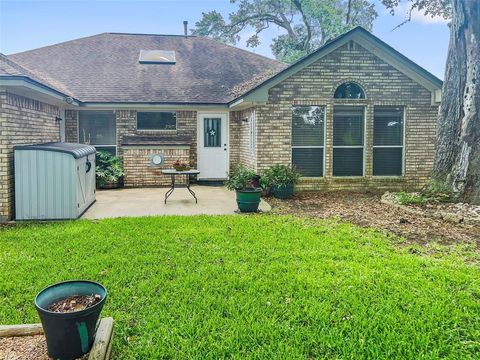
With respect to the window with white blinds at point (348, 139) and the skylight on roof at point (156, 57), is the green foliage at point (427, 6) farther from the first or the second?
the skylight on roof at point (156, 57)

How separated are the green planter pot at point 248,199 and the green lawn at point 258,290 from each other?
5.56 ft

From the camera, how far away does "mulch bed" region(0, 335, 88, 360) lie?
2734mm

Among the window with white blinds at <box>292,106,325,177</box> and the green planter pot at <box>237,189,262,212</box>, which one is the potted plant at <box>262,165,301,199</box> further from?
the green planter pot at <box>237,189,262,212</box>

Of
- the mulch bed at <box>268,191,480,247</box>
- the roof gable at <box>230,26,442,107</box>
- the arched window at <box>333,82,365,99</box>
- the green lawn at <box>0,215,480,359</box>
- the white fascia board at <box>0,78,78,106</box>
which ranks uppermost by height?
the roof gable at <box>230,26,442,107</box>

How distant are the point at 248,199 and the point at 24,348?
5.61m

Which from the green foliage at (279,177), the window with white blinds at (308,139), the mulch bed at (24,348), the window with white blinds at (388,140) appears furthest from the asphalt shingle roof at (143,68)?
the mulch bed at (24,348)

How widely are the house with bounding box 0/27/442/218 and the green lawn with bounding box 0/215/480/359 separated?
10.4 feet

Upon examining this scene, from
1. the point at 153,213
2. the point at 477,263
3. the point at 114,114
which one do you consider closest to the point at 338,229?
the point at 477,263

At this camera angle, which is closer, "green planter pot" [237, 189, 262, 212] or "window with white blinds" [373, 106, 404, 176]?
"green planter pot" [237, 189, 262, 212]

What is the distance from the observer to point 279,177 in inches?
391

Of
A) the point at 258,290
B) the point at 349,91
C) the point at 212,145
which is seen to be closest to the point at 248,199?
the point at 258,290

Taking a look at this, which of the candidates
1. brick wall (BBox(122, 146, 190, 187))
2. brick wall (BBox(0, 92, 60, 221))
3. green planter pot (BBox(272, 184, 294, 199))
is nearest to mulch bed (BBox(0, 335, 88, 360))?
brick wall (BBox(0, 92, 60, 221))

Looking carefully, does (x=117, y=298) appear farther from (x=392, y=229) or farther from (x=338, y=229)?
(x=392, y=229)

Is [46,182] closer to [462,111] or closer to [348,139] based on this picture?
[348,139]
